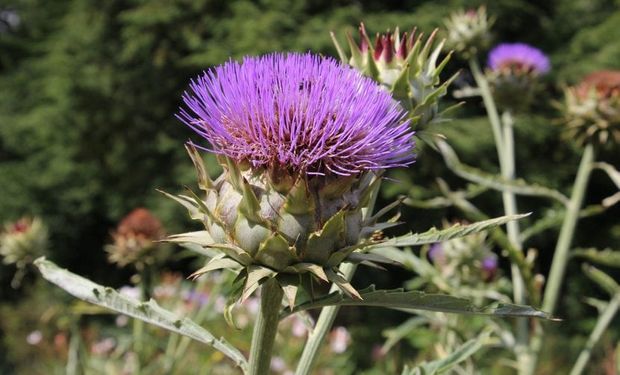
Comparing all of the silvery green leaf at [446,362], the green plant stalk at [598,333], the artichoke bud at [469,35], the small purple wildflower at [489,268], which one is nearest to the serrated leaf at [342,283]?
the silvery green leaf at [446,362]

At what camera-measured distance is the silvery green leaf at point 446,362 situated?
1014 mm

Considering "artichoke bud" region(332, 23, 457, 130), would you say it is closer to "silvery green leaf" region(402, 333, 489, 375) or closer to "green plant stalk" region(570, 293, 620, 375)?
"silvery green leaf" region(402, 333, 489, 375)

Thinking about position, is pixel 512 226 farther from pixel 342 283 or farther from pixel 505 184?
pixel 342 283

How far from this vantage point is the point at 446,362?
3.45ft

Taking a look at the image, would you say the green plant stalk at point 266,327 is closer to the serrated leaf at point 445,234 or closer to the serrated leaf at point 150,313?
the serrated leaf at point 150,313

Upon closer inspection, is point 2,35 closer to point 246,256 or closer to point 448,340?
point 448,340

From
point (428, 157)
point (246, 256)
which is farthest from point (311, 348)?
point (428, 157)

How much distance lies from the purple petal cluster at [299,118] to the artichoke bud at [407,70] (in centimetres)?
19

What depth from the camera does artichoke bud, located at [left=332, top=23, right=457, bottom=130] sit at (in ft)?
3.51

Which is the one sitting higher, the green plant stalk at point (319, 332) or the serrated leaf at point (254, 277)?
the serrated leaf at point (254, 277)

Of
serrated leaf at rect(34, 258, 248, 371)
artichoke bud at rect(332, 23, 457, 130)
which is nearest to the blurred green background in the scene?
artichoke bud at rect(332, 23, 457, 130)

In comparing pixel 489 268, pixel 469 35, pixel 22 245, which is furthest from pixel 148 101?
pixel 489 268

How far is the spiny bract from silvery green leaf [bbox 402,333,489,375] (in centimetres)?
25

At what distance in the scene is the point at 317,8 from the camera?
6543mm
